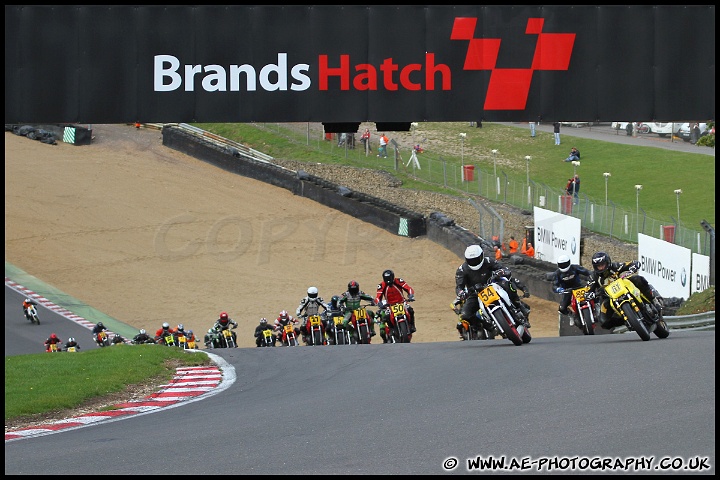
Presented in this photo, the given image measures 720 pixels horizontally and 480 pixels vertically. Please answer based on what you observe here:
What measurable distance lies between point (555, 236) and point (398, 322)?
13.7 metres

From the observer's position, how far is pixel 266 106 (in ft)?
64.5

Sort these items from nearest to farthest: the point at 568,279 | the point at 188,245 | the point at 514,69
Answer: the point at 568,279 < the point at 514,69 < the point at 188,245

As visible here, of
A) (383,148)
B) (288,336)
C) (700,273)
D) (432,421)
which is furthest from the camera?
(383,148)

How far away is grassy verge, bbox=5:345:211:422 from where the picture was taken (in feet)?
45.7

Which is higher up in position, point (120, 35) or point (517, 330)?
point (120, 35)

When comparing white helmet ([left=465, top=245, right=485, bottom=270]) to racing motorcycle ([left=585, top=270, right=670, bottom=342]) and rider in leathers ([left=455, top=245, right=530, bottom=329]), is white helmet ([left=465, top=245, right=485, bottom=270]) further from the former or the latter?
racing motorcycle ([left=585, top=270, right=670, bottom=342])

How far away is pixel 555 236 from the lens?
1358 inches

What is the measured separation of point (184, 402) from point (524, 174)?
3682cm

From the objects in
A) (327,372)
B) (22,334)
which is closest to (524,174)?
(22,334)

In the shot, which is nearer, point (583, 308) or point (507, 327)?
point (507, 327)

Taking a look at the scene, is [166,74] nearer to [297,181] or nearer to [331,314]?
[331,314]

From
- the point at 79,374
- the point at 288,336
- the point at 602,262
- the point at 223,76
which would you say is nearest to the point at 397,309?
the point at 288,336

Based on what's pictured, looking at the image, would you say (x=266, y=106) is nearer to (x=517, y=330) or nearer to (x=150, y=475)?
(x=517, y=330)

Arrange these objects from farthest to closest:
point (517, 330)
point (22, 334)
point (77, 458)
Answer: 1. point (22, 334)
2. point (517, 330)
3. point (77, 458)
